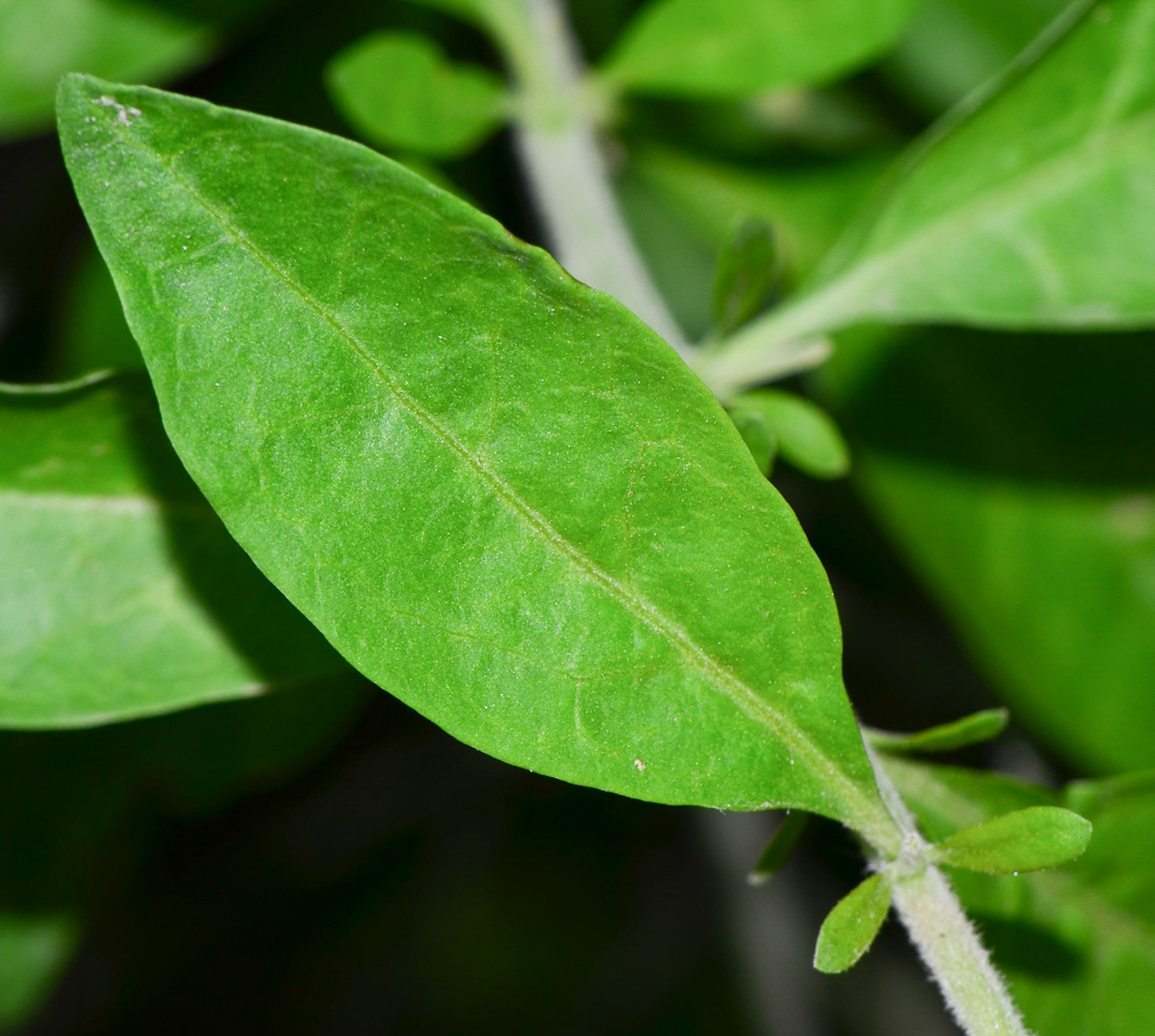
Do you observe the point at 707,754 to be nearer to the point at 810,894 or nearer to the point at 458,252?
the point at 458,252

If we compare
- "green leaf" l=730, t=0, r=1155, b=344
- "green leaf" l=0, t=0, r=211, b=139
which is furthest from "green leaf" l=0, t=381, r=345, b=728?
"green leaf" l=0, t=0, r=211, b=139

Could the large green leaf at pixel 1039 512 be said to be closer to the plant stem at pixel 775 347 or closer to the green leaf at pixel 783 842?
the plant stem at pixel 775 347

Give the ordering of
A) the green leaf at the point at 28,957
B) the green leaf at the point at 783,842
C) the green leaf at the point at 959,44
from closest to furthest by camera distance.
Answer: the green leaf at the point at 783,842 < the green leaf at the point at 28,957 < the green leaf at the point at 959,44

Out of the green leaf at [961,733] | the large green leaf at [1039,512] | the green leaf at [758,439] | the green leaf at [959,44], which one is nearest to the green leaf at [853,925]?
the green leaf at [961,733]

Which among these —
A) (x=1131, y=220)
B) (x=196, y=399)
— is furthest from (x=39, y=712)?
(x=1131, y=220)

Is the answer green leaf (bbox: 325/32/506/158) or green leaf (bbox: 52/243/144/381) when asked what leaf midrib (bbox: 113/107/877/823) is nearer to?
green leaf (bbox: 325/32/506/158)

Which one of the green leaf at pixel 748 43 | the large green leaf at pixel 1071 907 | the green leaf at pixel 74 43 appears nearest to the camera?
the large green leaf at pixel 1071 907

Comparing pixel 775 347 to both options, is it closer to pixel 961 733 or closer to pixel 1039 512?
pixel 961 733

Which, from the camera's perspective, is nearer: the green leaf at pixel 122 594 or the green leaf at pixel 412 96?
the green leaf at pixel 122 594
